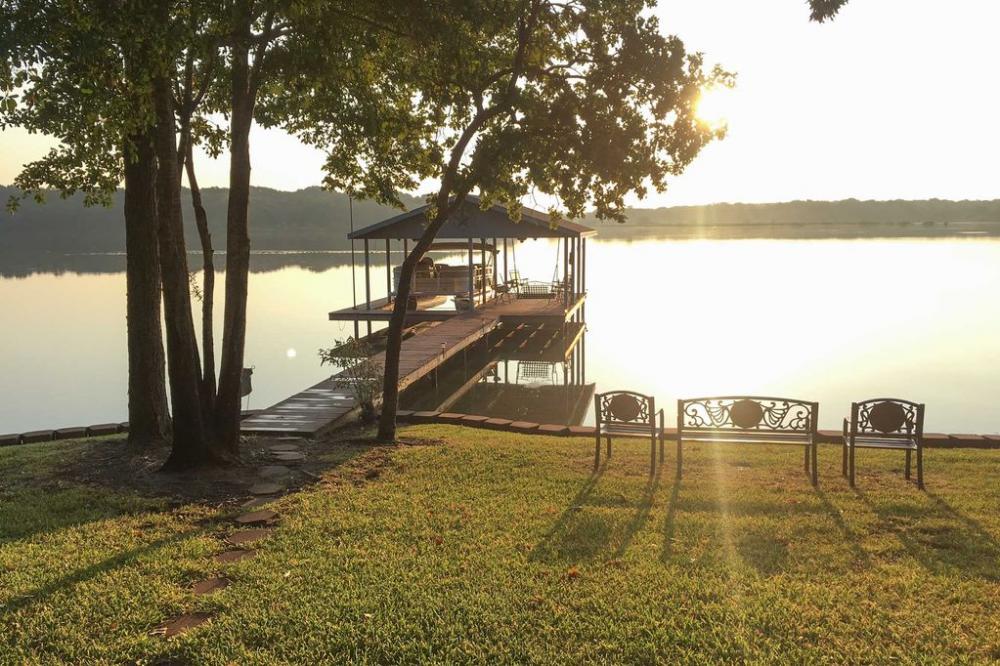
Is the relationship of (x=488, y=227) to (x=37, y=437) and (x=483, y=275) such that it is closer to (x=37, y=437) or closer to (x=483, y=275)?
(x=483, y=275)

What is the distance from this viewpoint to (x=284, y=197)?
497 ft

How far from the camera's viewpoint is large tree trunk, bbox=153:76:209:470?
7020mm

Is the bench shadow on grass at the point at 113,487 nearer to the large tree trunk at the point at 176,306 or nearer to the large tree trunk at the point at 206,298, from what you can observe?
the large tree trunk at the point at 176,306

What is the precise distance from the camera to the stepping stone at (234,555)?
5152 mm

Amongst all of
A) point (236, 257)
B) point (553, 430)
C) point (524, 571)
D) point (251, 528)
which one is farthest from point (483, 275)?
point (524, 571)

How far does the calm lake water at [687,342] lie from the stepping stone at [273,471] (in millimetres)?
8292

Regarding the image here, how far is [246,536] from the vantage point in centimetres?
566

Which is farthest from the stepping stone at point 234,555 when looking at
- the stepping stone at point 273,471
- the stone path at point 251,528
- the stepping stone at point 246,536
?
the stepping stone at point 273,471

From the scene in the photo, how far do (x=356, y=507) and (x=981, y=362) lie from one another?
20.7 m

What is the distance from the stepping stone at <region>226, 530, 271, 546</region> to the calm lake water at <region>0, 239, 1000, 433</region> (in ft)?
34.4

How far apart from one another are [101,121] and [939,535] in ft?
31.4

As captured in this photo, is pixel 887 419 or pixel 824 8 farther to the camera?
pixel 824 8

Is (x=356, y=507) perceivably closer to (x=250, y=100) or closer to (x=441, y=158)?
(x=250, y=100)

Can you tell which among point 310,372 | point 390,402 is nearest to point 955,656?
point 390,402
